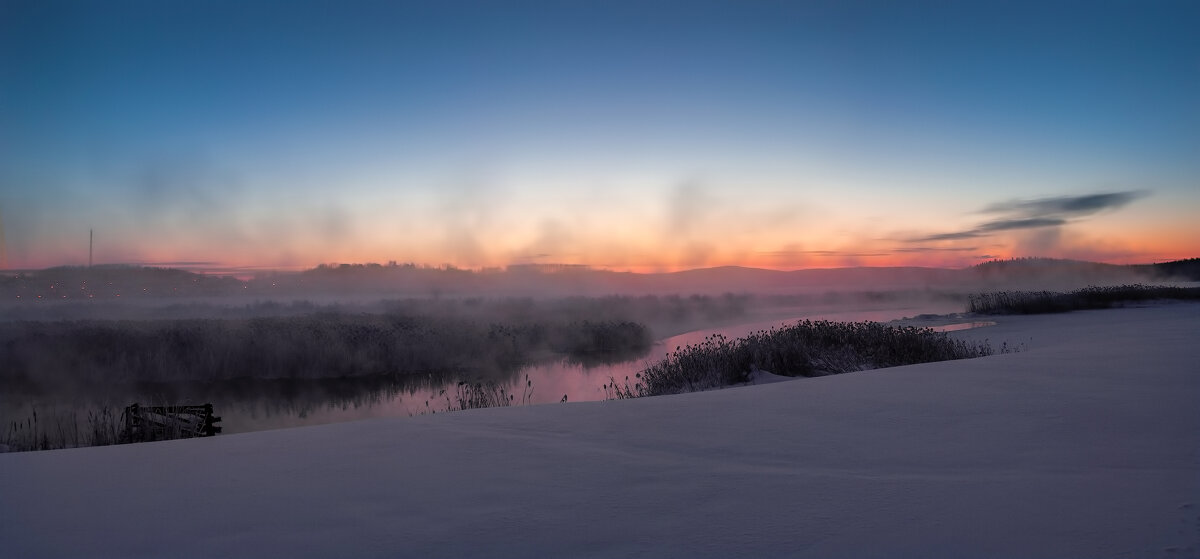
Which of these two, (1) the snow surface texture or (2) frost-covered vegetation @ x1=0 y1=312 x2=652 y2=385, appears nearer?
(1) the snow surface texture

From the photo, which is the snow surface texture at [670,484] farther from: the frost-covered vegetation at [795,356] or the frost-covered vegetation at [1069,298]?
the frost-covered vegetation at [1069,298]

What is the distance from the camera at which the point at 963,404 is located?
457 centimetres

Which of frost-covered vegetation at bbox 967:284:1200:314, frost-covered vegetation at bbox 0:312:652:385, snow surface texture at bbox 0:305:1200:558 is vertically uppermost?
frost-covered vegetation at bbox 967:284:1200:314

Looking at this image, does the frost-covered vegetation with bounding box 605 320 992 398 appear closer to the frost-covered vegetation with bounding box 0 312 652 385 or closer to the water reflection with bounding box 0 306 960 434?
the water reflection with bounding box 0 306 960 434

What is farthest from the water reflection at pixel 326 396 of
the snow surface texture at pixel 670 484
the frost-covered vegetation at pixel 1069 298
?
the frost-covered vegetation at pixel 1069 298

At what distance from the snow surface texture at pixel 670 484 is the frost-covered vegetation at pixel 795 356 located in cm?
687

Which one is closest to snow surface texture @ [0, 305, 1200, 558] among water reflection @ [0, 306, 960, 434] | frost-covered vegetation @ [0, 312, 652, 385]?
water reflection @ [0, 306, 960, 434]

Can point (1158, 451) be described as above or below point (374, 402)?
above

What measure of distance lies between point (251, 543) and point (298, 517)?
279 mm

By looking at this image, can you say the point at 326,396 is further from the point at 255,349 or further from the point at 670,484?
the point at 670,484

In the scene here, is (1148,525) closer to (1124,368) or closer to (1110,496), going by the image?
(1110,496)

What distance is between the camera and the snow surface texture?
2.22m

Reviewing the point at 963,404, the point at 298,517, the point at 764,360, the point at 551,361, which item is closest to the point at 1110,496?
the point at 963,404

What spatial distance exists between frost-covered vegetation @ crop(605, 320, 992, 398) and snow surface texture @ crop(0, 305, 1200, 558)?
6.87m
